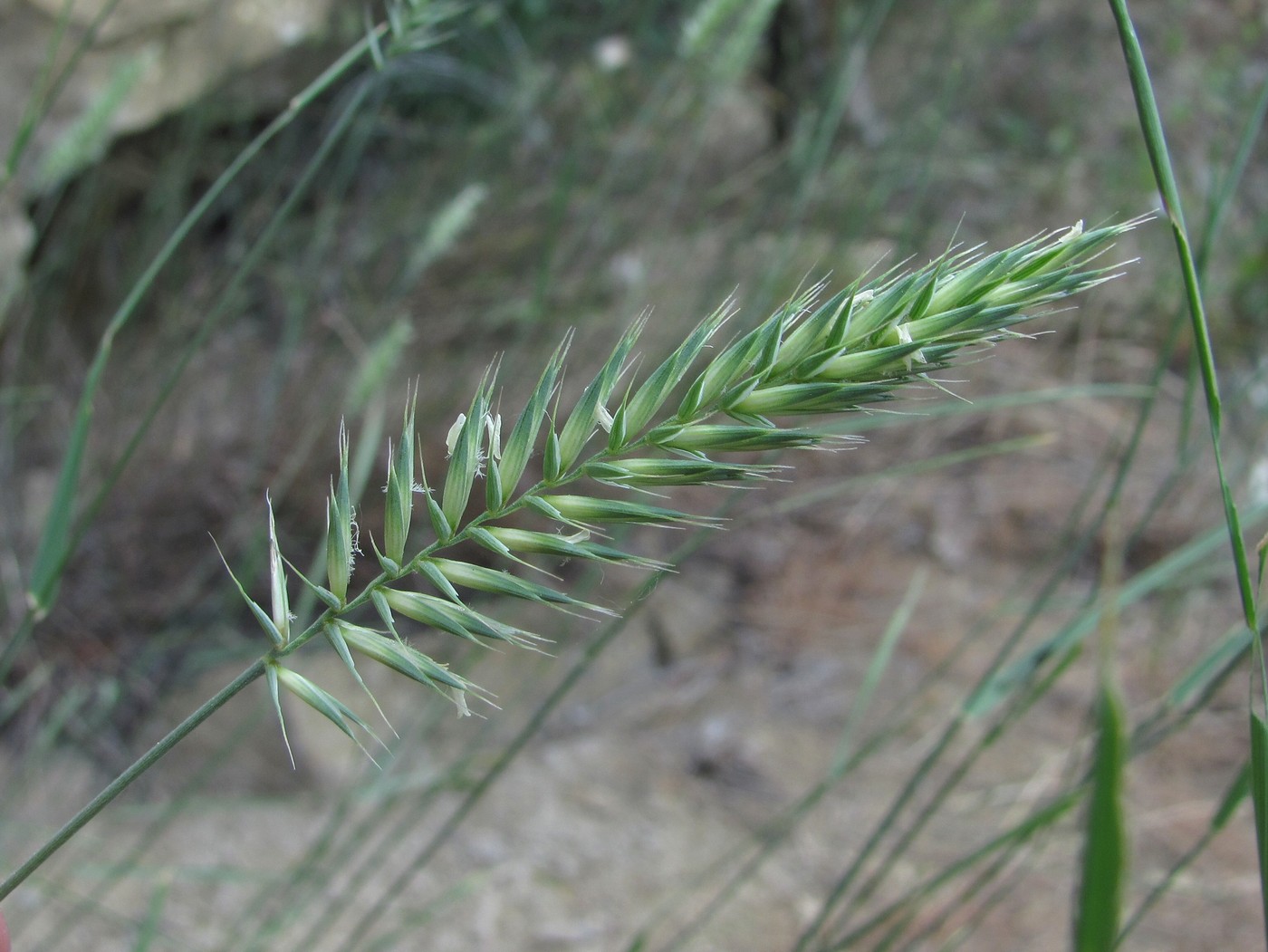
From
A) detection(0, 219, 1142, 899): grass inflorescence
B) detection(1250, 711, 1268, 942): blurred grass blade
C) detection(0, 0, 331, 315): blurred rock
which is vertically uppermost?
detection(0, 0, 331, 315): blurred rock

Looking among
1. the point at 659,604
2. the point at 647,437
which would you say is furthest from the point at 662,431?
the point at 659,604

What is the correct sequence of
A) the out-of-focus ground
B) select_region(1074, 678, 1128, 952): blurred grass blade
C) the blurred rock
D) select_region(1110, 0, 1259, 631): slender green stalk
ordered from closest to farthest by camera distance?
select_region(1074, 678, 1128, 952): blurred grass blade, select_region(1110, 0, 1259, 631): slender green stalk, the out-of-focus ground, the blurred rock

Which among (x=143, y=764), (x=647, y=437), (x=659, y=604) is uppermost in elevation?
(x=647, y=437)

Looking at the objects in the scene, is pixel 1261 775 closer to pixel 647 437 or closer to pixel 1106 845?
pixel 1106 845

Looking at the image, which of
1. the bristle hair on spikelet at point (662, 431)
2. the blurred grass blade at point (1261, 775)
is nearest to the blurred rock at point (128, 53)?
the bristle hair on spikelet at point (662, 431)

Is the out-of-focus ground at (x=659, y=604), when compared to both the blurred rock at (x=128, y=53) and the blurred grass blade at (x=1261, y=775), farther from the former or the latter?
the blurred grass blade at (x=1261, y=775)

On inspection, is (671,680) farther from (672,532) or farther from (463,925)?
(463,925)

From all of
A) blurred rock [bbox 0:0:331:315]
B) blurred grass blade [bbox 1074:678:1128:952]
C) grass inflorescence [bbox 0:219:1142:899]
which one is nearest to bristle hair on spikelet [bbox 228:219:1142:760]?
grass inflorescence [bbox 0:219:1142:899]

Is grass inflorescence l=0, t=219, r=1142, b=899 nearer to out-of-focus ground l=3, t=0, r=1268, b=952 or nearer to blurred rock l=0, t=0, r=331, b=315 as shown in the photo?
out-of-focus ground l=3, t=0, r=1268, b=952
